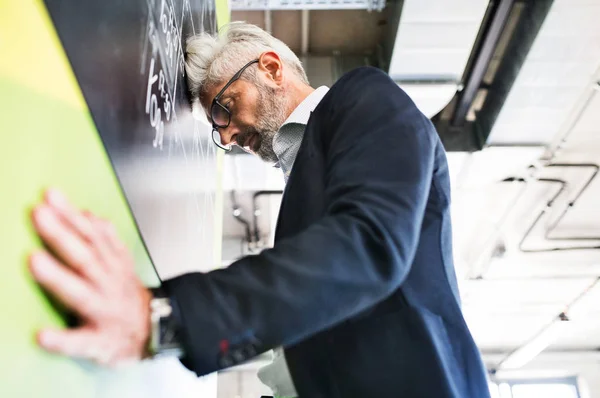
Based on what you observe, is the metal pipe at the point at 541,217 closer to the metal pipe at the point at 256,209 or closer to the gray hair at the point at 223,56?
the metal pipe at the point at 256,209

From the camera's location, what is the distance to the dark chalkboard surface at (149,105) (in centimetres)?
59

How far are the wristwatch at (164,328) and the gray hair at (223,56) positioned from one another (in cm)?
74

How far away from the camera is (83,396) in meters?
0.59

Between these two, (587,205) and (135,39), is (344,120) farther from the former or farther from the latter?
(587,205)

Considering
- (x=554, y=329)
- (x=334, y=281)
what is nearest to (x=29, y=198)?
(x=334, y=281)

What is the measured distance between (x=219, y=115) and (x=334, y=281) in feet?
2.49

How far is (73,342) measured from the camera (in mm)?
483

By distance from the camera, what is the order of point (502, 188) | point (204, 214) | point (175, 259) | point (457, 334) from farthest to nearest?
point (502, 188), point (204, 214), point (175, 259), point (457, 334)

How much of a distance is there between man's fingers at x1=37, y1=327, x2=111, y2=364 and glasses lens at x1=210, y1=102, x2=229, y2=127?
0.77 meters

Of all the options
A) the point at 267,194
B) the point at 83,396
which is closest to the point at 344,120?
the point at 83,396

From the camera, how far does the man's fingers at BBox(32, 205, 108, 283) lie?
0.46 m

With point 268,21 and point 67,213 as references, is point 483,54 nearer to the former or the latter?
point 268,21

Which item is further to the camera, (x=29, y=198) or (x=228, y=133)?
(x=228, y=133)

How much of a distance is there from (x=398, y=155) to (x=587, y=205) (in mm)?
4153
